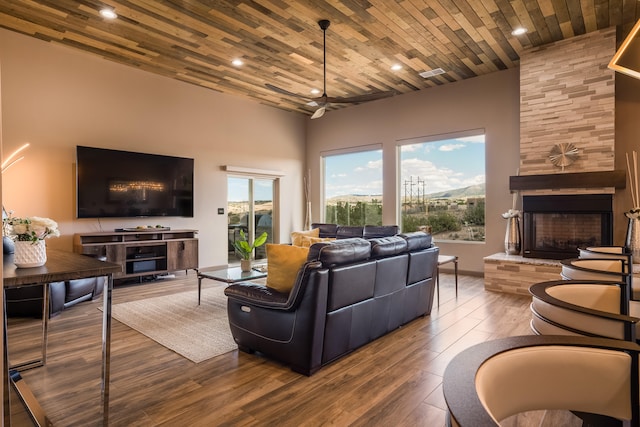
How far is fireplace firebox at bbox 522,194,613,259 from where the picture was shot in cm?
478

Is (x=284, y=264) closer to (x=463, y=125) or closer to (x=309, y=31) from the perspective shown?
(x=309, y=31)

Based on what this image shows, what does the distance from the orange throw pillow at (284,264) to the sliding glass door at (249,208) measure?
453 cm

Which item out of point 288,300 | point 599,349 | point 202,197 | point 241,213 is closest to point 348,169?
point 241,213

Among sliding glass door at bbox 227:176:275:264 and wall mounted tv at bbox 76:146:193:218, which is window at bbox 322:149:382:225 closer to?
sliding glass door at bbox 227:176:275:264

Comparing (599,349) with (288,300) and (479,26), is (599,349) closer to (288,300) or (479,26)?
(288,300)

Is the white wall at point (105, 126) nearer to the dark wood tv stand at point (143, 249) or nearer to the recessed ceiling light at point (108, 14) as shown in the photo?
the dark wood tv stand at point (143, 249)

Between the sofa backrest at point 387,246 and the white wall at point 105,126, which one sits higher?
the white wall at point 105,126

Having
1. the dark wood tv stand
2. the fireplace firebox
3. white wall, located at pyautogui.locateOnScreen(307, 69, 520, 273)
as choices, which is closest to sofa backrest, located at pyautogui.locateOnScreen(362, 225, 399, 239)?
white wall, located at pyautogui.locateOnScreen(307, 69, 520, 273)

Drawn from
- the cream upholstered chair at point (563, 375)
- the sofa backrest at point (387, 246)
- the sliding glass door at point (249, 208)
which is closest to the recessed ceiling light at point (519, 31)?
the sofa backrest at point (387, 246)

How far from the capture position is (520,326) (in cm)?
362

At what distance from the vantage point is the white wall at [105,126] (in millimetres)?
4811

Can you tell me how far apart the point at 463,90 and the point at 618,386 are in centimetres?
632

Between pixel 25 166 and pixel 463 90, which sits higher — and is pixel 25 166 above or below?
below

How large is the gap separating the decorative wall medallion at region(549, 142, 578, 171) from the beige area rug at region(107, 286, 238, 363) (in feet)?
16.0
